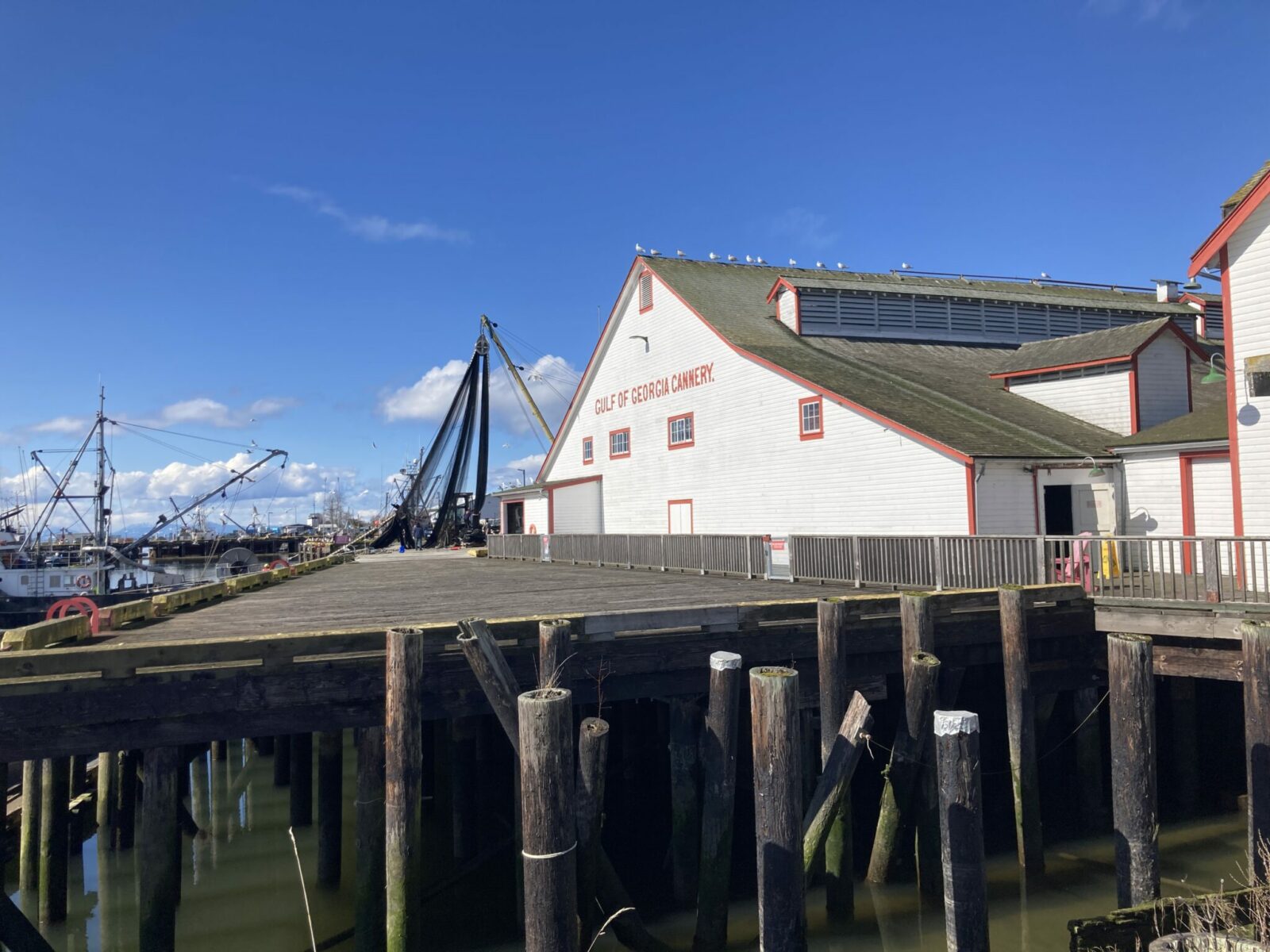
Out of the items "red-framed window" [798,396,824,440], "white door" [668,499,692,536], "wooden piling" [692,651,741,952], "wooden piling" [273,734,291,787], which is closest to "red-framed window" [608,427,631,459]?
Result: "white door" [668,499,692,536]

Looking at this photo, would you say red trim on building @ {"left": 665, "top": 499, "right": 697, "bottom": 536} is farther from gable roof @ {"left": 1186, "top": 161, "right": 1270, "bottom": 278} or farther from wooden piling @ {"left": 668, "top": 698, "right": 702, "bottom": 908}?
wooden piling @ {"left": 668, "top": 698, "right": 702, "bottom": 908}

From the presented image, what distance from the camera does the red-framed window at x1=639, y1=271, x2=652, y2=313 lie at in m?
33.0

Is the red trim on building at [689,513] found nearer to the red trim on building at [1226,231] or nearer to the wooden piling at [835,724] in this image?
the red trim on building at [1226,231]

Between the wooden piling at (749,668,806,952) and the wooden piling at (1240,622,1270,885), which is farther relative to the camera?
the wooden piling at (1240,622,1270,885)

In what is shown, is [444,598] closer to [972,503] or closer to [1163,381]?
[972,503]

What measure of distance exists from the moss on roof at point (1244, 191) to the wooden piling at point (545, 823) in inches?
610

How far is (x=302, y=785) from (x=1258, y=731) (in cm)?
1371

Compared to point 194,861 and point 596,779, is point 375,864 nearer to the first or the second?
point 596,779

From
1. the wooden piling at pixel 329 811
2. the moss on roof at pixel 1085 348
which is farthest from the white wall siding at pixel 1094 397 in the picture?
the wooden piling at pixel 329 811

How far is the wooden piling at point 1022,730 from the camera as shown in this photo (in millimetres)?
11047

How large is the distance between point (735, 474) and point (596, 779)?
1949 centimetres

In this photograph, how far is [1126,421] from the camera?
22375 millimetres

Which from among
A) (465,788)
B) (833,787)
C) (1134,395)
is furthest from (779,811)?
(1134,395)

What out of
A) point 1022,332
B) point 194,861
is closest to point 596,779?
point 194,861
